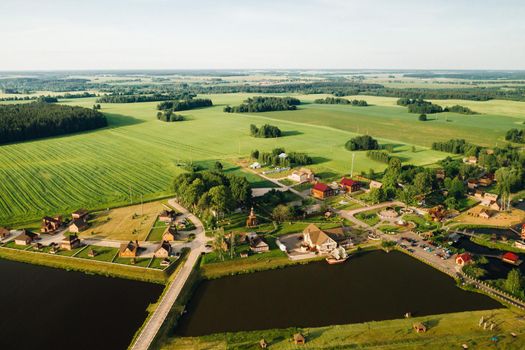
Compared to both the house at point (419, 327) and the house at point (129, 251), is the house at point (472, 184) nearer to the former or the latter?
the house at point (419, 327)

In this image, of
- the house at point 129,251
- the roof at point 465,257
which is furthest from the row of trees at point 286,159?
the house at point 129,251

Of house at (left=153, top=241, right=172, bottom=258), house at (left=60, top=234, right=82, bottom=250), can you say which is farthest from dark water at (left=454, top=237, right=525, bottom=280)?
house at (left=60, top=234, right=82, bottom=250)

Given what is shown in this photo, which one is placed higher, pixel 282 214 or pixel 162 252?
pixel 282 214

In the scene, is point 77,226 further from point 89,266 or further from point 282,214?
point 282,214

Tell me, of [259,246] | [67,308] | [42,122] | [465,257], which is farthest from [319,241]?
[42,122]

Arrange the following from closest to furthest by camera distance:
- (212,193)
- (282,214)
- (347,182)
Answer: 1. (212,193)
2. (282,214)
3. (347,182)

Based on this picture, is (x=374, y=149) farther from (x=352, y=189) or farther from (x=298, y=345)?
(x=298, y=345)
